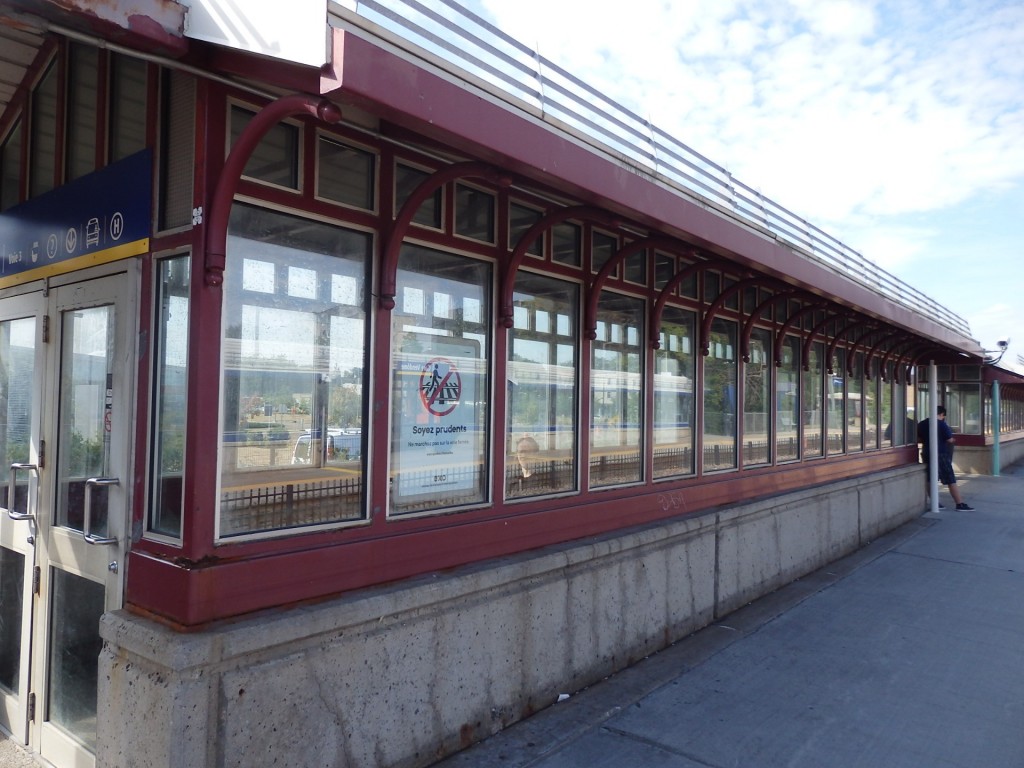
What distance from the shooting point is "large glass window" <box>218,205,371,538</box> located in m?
3.54

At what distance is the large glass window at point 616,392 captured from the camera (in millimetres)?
5777

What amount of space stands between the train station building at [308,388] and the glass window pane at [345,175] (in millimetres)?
19

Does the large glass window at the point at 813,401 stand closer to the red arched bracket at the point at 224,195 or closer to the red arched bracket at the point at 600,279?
the red arched bracket at the point at 600,279

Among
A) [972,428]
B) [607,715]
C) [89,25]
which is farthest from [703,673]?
[972,428]

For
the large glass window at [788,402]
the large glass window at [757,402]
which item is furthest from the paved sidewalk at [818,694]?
the large glass window at [788,402]

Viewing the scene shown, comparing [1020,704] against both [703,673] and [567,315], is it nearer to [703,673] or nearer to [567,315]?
[703,673]

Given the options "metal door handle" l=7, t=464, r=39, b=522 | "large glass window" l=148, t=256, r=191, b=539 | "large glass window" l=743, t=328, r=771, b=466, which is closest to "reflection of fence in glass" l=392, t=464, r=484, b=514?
"large glass window" l=148, t=256, r=191, b=539

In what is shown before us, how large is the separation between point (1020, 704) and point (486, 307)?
4.19 m

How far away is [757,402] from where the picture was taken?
816 centimetres

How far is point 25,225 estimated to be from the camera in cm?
470

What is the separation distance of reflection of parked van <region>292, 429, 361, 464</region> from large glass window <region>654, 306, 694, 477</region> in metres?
3.18

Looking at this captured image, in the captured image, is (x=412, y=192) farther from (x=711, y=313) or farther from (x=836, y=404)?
(x=836, y=404)

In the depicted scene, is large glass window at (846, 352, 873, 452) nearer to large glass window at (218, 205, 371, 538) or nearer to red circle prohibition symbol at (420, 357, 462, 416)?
red circle prohibition symbol at (420, 357, 462, 416)

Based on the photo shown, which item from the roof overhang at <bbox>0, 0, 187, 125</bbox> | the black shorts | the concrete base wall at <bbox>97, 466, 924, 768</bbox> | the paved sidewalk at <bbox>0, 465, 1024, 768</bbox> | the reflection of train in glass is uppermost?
the roof overhang at <bbox>0, 0, 187, 125</bbox>
